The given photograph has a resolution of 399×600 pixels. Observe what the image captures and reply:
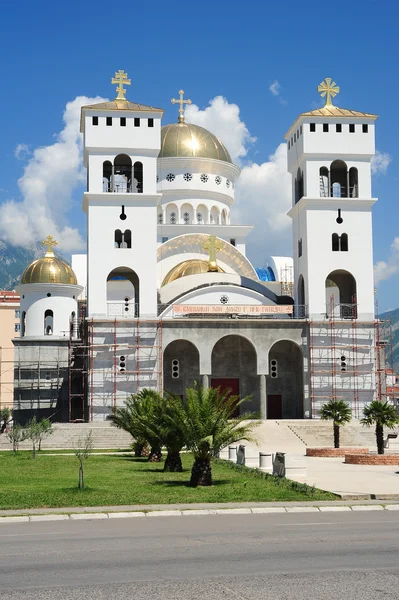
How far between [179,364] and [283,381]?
6465mm

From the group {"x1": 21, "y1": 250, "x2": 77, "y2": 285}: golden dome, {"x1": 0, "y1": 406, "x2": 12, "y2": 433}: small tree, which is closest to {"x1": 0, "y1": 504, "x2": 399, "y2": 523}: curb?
{"x1": 0, "y1": 406, "x2": 12, "y2": 433}: small tree

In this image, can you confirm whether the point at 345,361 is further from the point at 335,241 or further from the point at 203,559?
the point at 203,559

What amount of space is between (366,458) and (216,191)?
35.0m

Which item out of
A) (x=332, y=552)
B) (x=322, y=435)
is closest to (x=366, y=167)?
(x=322, y=435)

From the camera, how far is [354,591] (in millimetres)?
10148

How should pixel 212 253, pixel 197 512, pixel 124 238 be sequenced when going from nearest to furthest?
pixel 197 512
pixel 124 238
pixel 212 253

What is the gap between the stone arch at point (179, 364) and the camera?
175ft

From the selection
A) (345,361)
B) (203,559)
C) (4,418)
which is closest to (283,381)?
(345,361)

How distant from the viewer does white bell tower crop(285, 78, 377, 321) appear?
50906mm

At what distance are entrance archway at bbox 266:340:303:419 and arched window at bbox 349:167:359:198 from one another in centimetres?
968

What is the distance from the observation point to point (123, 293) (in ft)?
190

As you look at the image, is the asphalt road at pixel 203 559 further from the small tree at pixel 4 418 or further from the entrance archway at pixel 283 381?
the entrance archway at pixel 283 381

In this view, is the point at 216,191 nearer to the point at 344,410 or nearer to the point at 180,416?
the point at 344,410

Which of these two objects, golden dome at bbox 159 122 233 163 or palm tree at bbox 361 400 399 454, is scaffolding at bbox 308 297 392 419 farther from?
golden dome at bbox 159 122 233 163
